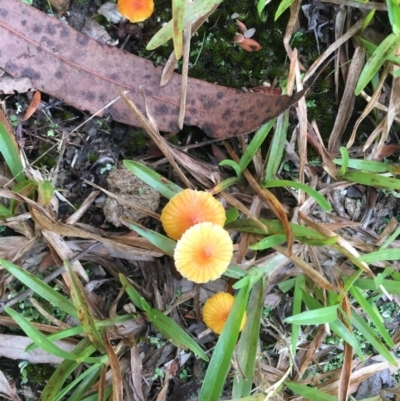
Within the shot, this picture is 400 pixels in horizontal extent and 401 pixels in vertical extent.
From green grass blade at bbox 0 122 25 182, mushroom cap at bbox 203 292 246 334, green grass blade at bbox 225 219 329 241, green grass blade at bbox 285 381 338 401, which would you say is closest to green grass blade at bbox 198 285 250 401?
mushroom cap at bbox 203 292 246 334

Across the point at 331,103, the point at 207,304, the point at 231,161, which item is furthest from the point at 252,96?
the point at 207,304

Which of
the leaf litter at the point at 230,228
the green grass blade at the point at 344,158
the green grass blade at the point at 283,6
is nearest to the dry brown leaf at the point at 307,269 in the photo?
the leaf litter at the point at 230,228

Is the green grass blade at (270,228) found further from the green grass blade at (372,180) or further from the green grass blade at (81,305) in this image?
the green grass blade at (81,305)

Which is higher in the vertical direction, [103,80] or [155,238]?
[103,80]

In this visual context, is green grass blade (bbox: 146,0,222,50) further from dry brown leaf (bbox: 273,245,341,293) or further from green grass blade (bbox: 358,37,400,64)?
dry brown leaf (bbox: 273,245,341,293)

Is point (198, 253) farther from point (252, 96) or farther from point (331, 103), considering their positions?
point (331, 103)

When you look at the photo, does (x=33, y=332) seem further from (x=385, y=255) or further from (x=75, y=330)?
(x=385, y=255)

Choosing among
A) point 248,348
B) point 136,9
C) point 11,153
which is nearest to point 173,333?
point 248,348

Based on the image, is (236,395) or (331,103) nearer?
(236,395)
